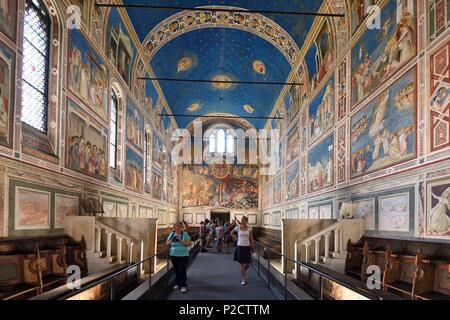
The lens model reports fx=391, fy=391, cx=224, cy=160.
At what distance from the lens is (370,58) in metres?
11.7

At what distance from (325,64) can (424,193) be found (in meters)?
8.83

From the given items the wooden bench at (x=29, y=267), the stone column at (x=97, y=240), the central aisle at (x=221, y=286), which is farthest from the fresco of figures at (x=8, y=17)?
the central aisle at (x=221, y=286)

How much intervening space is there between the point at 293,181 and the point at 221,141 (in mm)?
15857

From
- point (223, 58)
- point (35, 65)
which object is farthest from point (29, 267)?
point (223, 58)

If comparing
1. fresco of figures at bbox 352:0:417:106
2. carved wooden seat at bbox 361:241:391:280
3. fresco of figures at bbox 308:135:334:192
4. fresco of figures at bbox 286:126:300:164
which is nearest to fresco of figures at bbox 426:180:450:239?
carved wooden seat at bbox 361:241:391:280

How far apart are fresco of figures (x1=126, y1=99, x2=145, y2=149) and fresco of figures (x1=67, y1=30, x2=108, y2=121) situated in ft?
11.4

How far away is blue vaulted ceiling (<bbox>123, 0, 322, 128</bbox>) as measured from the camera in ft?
57.2

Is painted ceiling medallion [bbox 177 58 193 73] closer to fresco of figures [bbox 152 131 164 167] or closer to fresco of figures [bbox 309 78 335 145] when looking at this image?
fresco of figures [bbox 152 131 164 167]

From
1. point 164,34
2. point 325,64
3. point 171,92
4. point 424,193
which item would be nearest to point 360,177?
point 424,193

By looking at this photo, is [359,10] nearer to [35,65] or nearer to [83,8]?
[83,8]

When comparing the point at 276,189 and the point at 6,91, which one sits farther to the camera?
the point at 276,189

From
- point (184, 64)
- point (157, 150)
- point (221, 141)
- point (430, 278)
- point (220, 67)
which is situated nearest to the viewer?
point (430, 278)

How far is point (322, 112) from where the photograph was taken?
1652cm
